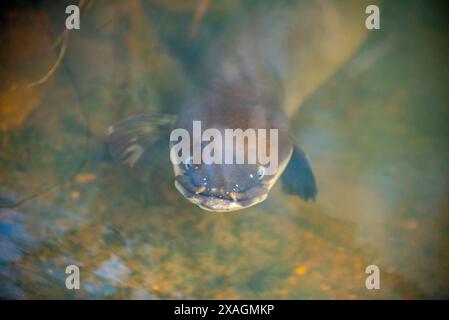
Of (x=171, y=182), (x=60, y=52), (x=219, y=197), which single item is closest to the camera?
(x=219, y=197)

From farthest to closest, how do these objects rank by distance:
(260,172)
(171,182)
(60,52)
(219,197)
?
(60,52)
(171,182)
(260,172)
(219,197)

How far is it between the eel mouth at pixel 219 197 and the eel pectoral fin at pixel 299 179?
0.34 meters

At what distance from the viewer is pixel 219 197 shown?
5.44 feet

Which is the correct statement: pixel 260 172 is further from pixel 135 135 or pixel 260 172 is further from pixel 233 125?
pixel 135 135

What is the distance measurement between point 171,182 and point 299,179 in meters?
0.67

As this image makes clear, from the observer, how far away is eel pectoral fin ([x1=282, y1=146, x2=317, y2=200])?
2035 millimetres

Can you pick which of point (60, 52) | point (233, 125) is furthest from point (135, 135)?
point (60, 52)

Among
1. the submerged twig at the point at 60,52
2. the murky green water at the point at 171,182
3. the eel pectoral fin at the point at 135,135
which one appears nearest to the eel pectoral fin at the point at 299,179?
the murky green water at the point at 171,182

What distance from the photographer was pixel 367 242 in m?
2.02

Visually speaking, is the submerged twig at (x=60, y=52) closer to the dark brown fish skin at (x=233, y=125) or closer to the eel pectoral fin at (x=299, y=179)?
the dark brown fish skin at (x=233, y=125)

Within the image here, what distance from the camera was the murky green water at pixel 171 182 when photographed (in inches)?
75.5

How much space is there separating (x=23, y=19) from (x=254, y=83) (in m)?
1.36
